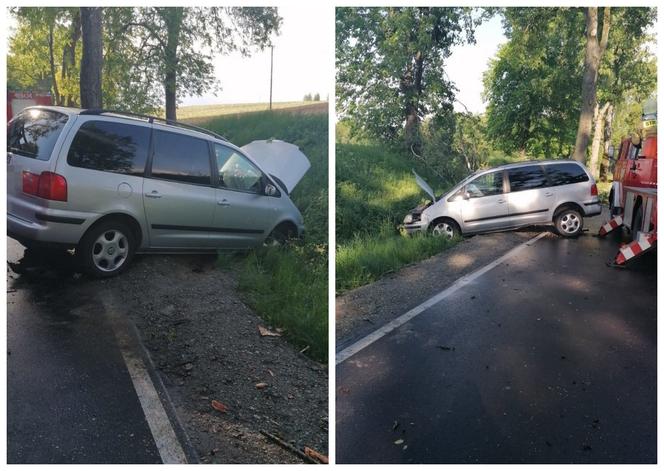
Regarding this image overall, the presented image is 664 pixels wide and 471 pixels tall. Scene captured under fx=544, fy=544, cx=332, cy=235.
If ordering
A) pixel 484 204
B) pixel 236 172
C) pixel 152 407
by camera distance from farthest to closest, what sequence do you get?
pixel 484 204, pixel 236 172, pixel 152 407

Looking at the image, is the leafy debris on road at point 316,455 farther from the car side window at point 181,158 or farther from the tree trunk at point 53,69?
the tree trunk at point 53,69

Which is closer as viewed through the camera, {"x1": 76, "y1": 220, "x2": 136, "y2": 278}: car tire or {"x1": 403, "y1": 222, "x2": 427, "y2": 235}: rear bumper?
{"x1": 76, "y1": 220, "x2": 136, "y2": 278}: car tire

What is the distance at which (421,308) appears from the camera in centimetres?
358

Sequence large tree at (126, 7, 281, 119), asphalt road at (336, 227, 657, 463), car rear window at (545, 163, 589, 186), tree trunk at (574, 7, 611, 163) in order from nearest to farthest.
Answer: asphalt road at (336, 227, 657, 463), large tree at (126, 7, 281, 119), tree trunk at (574, 7, 611, 163), car rear window at (545, 163, 589, 186)

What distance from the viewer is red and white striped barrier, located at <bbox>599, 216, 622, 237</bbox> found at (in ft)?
14.8

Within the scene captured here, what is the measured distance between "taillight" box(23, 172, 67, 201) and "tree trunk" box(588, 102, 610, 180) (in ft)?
10.7

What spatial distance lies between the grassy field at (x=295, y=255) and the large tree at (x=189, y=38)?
0.83ft

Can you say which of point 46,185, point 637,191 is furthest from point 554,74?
point 46,185

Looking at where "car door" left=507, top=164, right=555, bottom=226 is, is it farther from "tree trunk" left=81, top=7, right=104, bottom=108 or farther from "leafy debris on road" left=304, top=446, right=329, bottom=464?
"tree trunk" left=81, top=7, right=104, bottom=108

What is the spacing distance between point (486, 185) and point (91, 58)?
3.06 meters

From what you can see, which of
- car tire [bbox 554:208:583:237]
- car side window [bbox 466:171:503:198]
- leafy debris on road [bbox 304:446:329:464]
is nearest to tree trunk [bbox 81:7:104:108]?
leafy debris on road [bbox 304:446:329:464]

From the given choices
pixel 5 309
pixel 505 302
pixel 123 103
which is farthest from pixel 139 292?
pixel 505 302

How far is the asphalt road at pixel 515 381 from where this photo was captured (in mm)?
2238

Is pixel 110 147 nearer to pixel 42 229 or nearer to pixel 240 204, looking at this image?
pixel 42 229
